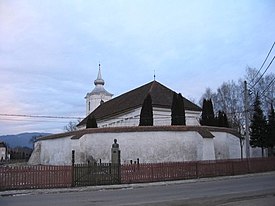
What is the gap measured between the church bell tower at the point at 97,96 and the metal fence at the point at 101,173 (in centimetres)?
4939

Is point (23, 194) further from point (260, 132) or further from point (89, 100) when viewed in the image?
point (89, 100)

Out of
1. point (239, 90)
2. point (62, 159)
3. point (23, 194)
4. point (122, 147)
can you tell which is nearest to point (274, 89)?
point (239, 90)

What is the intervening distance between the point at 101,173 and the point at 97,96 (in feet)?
177

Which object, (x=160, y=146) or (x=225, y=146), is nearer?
(x=160, y=146)

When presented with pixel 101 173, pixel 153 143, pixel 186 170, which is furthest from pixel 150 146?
pixel 101 173

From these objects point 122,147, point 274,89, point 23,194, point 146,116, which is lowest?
point 23,194

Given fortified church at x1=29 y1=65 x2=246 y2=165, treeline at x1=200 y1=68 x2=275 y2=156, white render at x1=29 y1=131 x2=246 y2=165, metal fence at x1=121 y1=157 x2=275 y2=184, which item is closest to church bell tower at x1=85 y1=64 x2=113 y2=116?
treeline at x1=200 y1=68 x2=275 y2=156

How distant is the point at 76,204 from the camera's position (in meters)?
12.8

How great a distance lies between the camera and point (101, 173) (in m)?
21.3

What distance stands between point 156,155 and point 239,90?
28.9 meters

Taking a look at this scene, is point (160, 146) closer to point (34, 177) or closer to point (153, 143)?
point (153, 143)

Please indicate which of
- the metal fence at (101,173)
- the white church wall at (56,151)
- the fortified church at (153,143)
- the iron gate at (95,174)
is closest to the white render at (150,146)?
the fortified church at (153,143)

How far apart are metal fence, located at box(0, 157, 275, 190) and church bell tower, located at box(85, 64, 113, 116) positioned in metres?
49.4

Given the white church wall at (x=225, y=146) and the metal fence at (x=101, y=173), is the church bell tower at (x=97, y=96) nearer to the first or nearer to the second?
the white church wall at (x=225, y=146)
